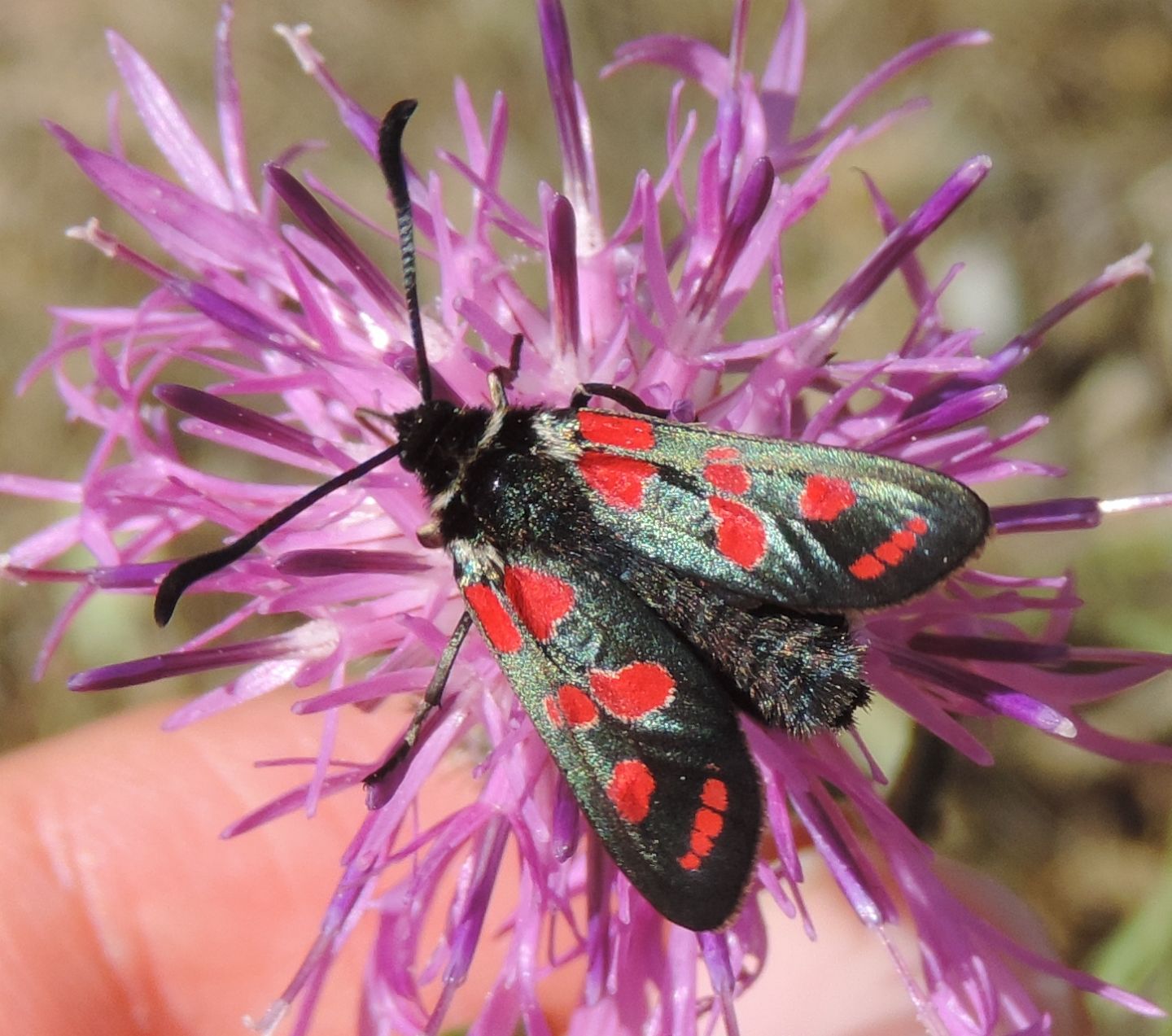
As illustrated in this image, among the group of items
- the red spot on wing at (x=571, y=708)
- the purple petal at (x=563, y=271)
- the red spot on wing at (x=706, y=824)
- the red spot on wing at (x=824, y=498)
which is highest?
the purple petal at (x=563, y=271)

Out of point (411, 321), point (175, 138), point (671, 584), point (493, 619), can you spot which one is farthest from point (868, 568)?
point (175, 138)

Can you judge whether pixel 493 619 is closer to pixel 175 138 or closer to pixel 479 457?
pixel 479 457

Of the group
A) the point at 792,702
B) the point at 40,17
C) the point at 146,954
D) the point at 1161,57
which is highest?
the point at 40,17

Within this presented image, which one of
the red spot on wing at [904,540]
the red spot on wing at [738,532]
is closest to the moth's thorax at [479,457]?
the red spot on wing at [738,532]

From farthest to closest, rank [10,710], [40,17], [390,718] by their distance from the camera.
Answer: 1. [40,17]
2. [10,710]
3. [390,718]

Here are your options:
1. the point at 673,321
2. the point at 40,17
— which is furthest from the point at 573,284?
the point at 40,17

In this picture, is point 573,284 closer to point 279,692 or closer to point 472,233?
point 472,233

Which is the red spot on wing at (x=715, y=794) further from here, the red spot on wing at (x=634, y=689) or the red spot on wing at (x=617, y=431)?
the red spot on wing at (x=617, y=431)
